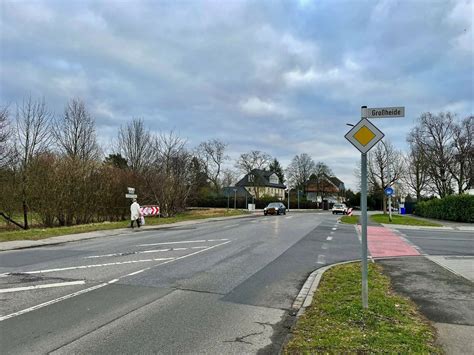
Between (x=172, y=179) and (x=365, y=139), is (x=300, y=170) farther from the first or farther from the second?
(x=365, y=139)

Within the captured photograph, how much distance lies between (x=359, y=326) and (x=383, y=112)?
3.06 metres

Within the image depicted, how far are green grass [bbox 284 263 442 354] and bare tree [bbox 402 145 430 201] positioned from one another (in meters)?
55.5

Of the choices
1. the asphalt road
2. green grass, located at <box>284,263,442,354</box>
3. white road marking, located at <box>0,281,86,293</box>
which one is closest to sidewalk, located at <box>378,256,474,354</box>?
green grass, located at <box>284,263,442,354</box>

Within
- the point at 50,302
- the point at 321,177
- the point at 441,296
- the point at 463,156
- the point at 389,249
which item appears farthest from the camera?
the point at 321,177

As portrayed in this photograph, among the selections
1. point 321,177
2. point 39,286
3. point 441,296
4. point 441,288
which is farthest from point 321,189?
point 39,286

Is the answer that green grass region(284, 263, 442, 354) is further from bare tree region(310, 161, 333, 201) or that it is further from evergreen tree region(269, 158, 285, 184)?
evergreen tree region(269, 158, 285, 184)

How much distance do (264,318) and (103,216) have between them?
2519 centimetres

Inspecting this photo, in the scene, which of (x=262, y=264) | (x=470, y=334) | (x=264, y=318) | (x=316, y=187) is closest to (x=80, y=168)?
(x=262, y=264)

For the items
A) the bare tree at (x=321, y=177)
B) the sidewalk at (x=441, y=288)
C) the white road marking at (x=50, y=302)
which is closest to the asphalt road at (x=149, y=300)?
the white road marking at (x=50, y=302)

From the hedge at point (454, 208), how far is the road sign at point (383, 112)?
102 ft

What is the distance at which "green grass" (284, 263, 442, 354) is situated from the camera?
444 cm

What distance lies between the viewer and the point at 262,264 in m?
10.7

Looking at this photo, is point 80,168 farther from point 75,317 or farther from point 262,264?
point 75,317

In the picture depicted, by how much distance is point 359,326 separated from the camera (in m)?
5.13
